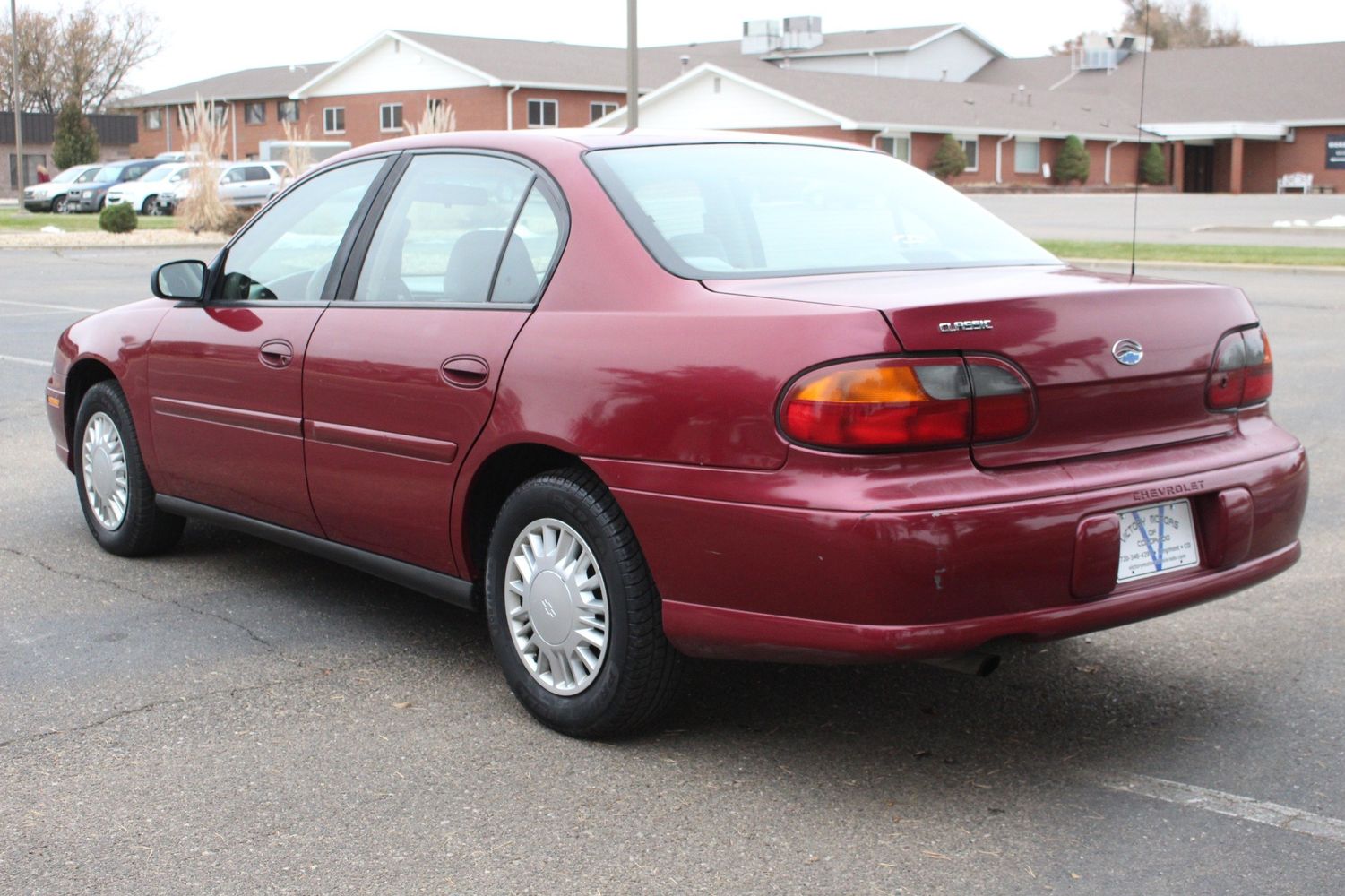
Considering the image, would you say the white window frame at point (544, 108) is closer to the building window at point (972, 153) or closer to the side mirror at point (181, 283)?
the building window at point (972, 153)

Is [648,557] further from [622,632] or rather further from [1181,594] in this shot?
[1181,594]

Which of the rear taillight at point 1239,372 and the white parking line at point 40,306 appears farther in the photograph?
the white parking line at point 40,306

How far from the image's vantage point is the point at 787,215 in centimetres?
437

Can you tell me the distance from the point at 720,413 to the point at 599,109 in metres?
63.8

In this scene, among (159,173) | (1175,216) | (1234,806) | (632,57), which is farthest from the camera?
(159,173)

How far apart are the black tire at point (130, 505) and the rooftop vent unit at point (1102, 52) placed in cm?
7622

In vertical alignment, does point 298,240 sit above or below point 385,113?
below

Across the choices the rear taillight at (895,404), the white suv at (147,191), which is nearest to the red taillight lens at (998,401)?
the rear taillight at (895,404)

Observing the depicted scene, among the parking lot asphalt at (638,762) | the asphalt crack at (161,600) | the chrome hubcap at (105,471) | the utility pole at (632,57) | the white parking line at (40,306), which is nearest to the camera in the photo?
the parking lot asphalt at (638,762)

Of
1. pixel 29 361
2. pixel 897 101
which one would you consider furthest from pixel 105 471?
pixel 897 101

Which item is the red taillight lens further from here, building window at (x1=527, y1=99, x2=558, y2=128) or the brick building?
building window at (x1=527, y1=99, x2=558, y2=128)

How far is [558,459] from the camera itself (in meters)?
4.10

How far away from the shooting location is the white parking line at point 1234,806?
11.4 ft

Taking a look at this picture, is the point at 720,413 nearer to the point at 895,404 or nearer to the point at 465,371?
the point at 895,404
